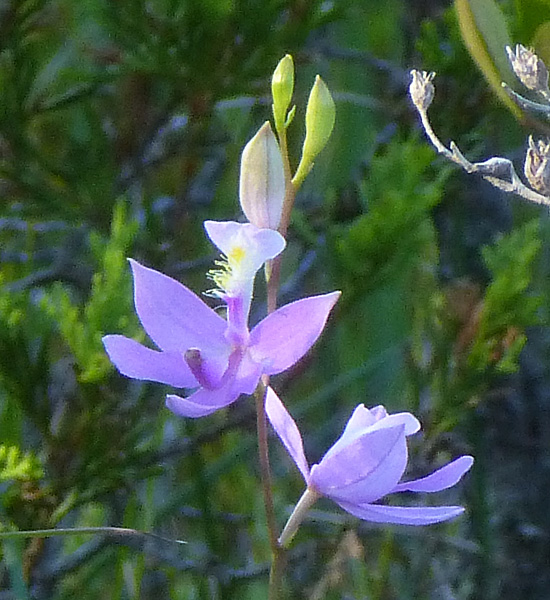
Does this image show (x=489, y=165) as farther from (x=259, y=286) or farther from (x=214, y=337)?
(x=259, y=286)

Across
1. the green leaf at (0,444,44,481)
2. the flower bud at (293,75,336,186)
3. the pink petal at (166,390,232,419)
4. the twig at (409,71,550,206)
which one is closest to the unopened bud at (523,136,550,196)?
the twig at (409,71,550,206)

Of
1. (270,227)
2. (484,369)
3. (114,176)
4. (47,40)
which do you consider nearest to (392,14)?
(47,40)

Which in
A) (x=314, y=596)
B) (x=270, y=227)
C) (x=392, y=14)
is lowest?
(x=314, y=596)

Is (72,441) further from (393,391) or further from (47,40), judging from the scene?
(393,391)

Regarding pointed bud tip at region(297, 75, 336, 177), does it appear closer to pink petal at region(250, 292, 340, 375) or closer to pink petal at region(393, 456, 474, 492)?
pink petal at region(250, 292, 340, 375)

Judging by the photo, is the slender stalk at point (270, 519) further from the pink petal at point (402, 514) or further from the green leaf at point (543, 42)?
the green leaf at point (543, 42)

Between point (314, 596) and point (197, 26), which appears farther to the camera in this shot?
point (314, 596)

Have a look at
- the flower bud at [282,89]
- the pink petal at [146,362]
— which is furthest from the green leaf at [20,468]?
the flower bud at [282,89]

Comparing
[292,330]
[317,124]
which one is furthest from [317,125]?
[292,330]
